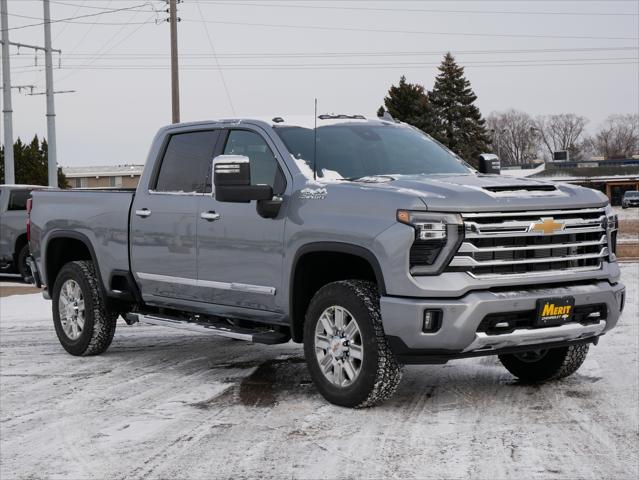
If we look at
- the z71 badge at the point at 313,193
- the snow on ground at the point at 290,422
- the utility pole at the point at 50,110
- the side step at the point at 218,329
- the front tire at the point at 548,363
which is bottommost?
the snow on ground at the point at 290,422

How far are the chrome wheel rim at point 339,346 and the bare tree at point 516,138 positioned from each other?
119 meters

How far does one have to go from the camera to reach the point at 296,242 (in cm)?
691

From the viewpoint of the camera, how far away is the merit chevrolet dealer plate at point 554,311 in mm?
6273

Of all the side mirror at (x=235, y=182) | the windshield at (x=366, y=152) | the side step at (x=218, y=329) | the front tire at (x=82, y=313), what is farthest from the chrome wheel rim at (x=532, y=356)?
the front tire at (x=82, y=313)

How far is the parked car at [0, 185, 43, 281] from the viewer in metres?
17.7

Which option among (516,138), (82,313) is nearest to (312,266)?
(82,313)

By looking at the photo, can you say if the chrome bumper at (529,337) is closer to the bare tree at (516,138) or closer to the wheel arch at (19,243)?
the wheel arch at (19,243)

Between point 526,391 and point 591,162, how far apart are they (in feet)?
313

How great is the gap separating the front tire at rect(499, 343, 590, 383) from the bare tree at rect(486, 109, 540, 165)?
386 feet

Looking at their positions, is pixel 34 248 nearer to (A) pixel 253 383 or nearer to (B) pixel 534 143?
(A) pixel 253 383

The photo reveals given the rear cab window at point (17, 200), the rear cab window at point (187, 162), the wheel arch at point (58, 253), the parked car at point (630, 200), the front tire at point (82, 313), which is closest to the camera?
the rear cab window at point (187, 162)

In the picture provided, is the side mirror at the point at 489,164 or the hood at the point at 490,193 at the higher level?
the side mirror at the point at 489,164

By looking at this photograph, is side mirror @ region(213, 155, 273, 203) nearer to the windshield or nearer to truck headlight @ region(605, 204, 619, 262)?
the windshield

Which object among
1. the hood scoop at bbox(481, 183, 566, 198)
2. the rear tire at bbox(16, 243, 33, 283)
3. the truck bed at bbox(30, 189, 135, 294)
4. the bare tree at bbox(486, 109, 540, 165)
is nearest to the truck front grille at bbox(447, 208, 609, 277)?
the hood scoop at bbox(481, 183, 566, 198)
